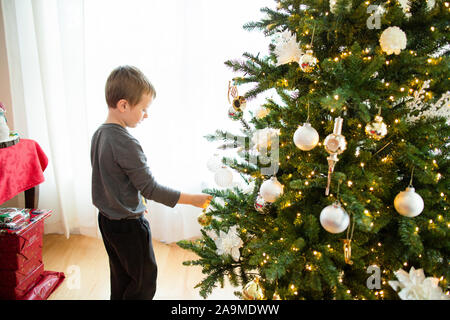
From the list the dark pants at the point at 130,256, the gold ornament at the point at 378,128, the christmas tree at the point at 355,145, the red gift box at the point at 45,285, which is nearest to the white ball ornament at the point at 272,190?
the christmas tree at the point at 355,145

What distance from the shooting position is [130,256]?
1.16m

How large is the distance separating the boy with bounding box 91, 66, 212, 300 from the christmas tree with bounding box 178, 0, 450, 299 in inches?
14.4

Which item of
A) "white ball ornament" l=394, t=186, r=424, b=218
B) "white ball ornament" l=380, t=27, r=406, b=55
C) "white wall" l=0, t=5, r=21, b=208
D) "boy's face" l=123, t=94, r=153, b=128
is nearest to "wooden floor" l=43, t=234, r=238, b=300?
"white wall" l=0, t=5, r=21, b=208

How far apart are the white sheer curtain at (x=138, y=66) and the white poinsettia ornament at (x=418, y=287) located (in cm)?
120

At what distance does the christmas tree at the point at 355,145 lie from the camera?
75cm

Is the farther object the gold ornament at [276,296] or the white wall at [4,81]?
the white wall at [4,81]

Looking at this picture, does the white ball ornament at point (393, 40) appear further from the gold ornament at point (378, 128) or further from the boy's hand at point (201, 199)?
the boy's hand at point (201, 199)

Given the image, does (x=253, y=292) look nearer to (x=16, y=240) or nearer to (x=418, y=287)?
(x=418, y=287)

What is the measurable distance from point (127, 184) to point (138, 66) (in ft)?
3.23

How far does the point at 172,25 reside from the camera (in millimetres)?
1773

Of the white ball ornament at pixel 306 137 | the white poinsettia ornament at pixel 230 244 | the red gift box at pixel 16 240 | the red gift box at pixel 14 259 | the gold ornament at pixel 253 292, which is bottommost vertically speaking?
the red gift box at pixel 14 259

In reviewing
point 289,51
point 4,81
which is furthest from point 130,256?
point 4,81
